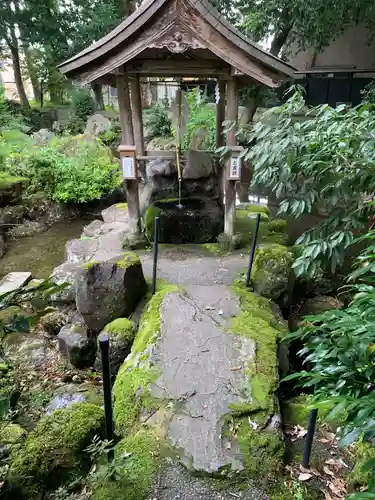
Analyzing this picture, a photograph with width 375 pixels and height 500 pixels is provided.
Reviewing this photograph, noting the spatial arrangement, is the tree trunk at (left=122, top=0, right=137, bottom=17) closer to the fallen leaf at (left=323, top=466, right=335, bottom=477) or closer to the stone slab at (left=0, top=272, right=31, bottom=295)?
the stone slab at (left=0, top=272, right=31, bottom=295)

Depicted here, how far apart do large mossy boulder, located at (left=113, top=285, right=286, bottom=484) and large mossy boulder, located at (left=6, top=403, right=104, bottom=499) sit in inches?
18.2

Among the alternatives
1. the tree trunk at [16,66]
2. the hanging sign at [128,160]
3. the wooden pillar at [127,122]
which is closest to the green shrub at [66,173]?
the wooden pillar at [127,122]

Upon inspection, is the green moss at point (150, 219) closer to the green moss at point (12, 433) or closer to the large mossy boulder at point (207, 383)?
the large mossy boulder at point (207, 383)

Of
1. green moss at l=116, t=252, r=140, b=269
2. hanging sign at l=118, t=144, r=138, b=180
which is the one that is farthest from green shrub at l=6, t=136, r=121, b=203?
green moss at l=116, t=252, r=140, b=269

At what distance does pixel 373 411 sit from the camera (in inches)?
54.4

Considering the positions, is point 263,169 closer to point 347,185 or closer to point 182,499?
point 347,185

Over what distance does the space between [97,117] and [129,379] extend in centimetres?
1485

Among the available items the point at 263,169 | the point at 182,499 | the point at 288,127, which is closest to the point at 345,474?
the point at 182,499

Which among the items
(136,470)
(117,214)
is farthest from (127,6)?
(136,470)

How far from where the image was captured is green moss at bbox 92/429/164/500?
2781mm

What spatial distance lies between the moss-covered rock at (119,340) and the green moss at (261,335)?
1.28 m

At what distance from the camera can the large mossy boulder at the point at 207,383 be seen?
3.17 m

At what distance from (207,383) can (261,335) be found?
3.17 ft

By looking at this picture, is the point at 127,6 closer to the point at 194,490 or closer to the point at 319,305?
the point at 319,305
